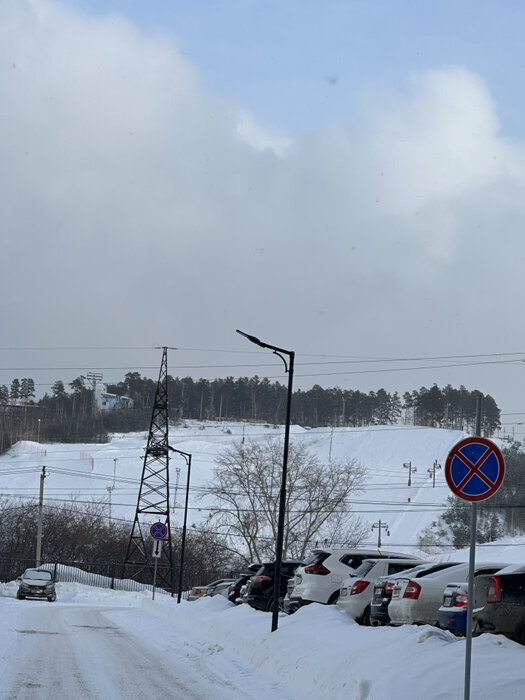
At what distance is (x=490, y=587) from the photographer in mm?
12859

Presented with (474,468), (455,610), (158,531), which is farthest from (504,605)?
(158,531)

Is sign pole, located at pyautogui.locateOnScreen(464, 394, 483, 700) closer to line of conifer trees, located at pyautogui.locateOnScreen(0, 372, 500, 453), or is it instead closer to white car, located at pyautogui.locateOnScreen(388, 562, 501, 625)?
white car, located at pyautogui.locateOnScreen(388, 562, 501, 625)

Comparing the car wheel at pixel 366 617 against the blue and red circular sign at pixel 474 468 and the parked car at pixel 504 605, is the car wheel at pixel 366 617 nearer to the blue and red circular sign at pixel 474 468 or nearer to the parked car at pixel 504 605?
the parked car at pixel 504 605

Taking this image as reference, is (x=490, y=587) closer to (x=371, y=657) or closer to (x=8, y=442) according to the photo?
(x=371, y=657)

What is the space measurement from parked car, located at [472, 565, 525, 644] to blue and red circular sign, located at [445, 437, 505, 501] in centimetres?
335

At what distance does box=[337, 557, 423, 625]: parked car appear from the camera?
62.4 ft

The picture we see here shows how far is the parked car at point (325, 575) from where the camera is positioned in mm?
21453

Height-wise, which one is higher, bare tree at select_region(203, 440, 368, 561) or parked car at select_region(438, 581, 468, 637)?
parked car at select_region(438, 581, 468, 637)

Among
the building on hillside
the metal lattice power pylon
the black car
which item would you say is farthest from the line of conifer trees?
the black car

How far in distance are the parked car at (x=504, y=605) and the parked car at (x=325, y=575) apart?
27.4 feet

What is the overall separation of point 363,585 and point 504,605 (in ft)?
22.1

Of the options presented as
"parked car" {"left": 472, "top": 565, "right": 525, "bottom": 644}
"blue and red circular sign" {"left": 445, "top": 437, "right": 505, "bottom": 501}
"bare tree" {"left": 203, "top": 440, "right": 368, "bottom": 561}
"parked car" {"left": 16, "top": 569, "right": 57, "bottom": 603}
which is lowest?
"parked car" {"left": 16, "top": 569, "right": 57, "bottom": 603}

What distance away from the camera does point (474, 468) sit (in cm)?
984

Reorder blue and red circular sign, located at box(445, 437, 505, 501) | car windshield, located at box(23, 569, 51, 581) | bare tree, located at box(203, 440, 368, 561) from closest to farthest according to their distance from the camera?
blue and red circular sign, located at box(445, 437, 505, 501), car windshield, located at box(23, 569, 51, 581), bare tree, located at box(203, 440, 368, 561)
